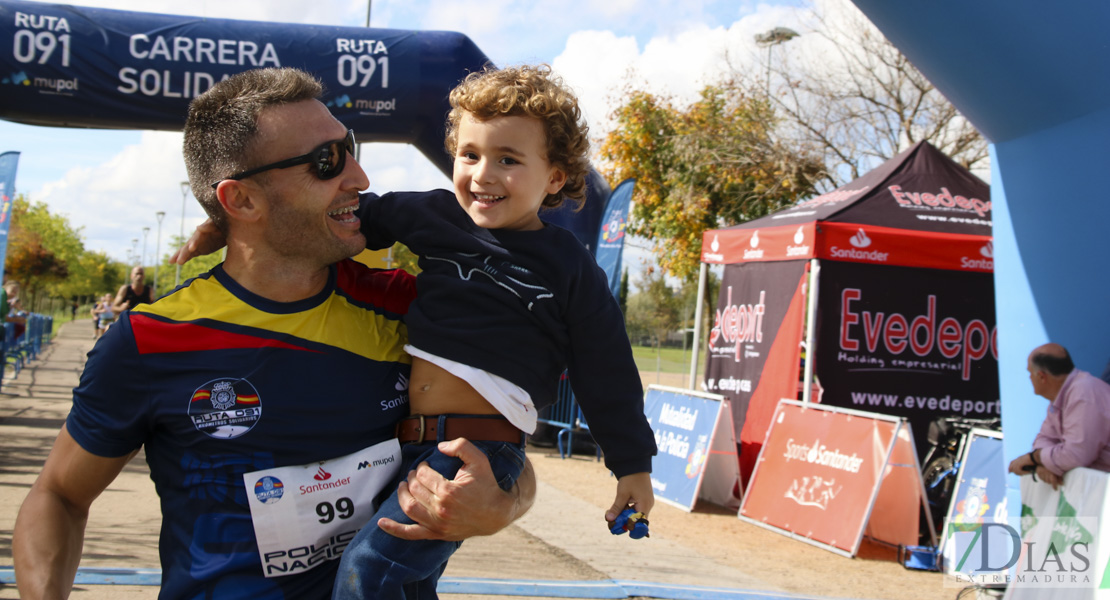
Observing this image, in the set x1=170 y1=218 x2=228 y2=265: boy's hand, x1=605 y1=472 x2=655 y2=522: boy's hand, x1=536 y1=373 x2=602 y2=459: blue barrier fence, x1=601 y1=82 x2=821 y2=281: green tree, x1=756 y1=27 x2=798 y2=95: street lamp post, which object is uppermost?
x1=756 y1=27 x2=798 y2=95: street lamp post

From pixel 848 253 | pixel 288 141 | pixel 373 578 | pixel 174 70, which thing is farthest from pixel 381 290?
pixel 848 253

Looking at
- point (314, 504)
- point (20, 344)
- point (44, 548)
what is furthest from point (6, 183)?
point (20, 344)

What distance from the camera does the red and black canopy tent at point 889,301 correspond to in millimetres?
8344

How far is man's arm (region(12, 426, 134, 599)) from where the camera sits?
170 centimetres

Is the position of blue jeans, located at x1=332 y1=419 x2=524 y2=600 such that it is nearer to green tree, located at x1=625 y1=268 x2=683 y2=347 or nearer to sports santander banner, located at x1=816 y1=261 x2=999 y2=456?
sports santander banner, located at x1=816 y1=261 x2=999 y2=456

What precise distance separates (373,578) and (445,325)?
56cm

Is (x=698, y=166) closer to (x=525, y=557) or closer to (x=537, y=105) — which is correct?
(x=525, y=557)

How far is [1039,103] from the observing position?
4.43 metres

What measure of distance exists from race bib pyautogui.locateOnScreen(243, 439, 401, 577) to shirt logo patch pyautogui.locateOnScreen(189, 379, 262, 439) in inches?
4.0

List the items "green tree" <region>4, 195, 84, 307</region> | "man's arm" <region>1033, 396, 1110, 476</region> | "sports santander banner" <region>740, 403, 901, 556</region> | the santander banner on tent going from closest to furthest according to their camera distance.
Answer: "man's arm" <region>1033, 396, 1110, 476</region> → "sports santander banner" <region>740, 403, 901, 556</region> → the santander banner on tent → "green tree" <region>4, 195, 84, 307</region>

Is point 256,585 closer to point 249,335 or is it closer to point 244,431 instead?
point 244,431

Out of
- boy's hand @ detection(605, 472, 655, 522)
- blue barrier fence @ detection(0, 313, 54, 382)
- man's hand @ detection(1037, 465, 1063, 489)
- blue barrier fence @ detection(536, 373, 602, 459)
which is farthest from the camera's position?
blue barrier fence @ detection(0, 313, 54, 382)

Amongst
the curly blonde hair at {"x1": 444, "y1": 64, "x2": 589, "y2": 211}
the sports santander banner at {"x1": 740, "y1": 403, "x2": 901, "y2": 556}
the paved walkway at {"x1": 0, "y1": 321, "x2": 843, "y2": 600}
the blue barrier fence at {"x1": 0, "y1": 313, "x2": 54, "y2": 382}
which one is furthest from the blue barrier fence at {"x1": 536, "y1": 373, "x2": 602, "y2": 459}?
the curly blonde hair at {"x1": 444, "y1": 64, "x2": 589, "y2": 211}

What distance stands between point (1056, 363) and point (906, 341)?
371cm
